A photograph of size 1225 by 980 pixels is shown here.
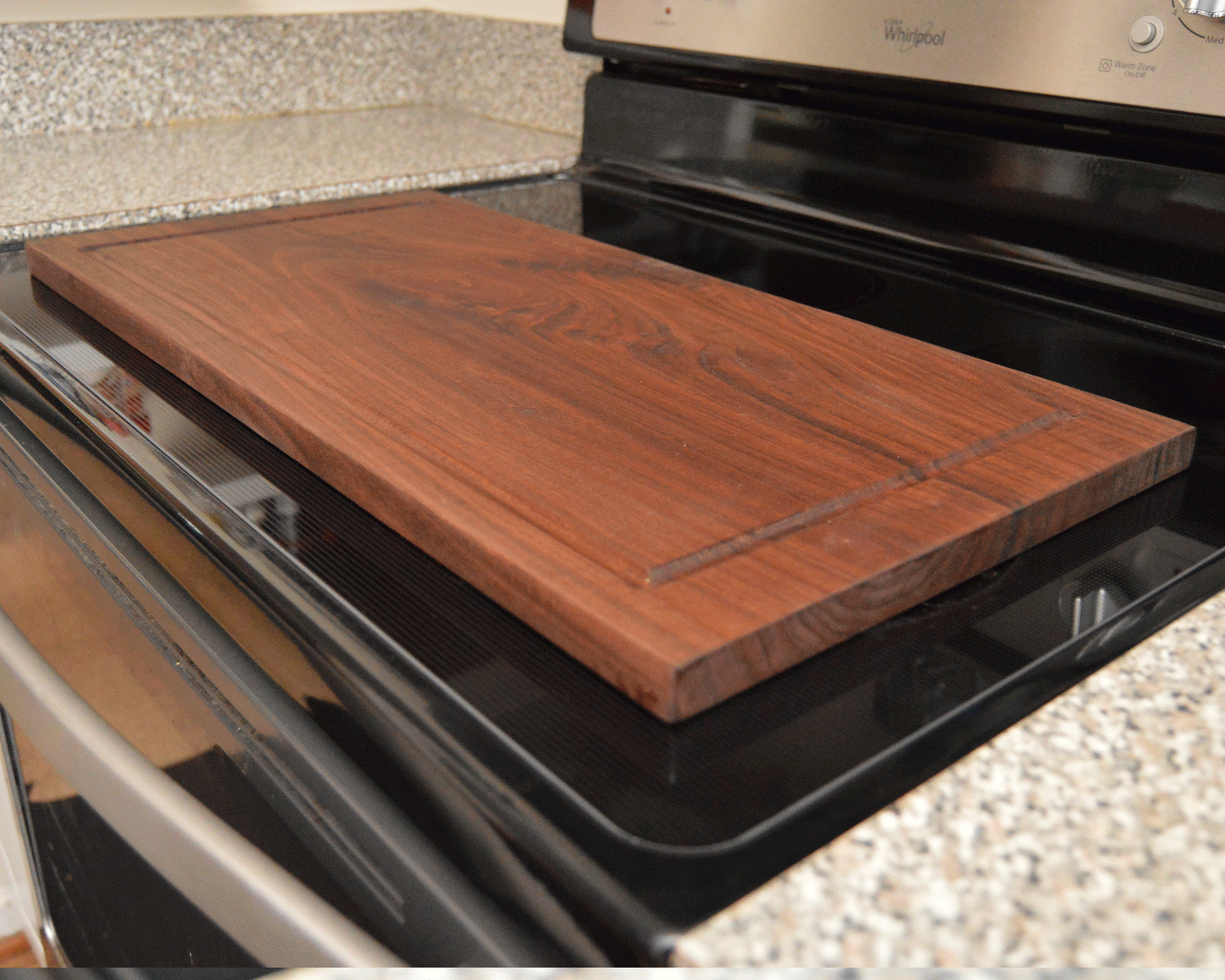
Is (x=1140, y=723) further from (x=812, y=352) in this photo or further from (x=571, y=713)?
(x=812, y=352)

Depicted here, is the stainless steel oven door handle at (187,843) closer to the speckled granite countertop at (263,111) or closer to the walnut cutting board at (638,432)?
the walnut cutting board at (638,432)

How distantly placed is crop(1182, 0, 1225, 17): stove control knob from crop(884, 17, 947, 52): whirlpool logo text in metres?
0.17

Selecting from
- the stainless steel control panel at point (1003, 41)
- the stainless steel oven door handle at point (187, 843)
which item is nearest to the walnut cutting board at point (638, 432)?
the stainless steel oven door handle at point (187, 843)

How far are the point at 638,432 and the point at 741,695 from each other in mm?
157

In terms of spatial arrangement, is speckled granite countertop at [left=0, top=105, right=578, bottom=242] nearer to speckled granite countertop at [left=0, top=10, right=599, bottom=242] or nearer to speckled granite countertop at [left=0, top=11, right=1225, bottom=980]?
speckled granite countertop at [left=0, top=10, right=599, bottom=242]

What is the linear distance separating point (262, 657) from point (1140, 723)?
0.99ft

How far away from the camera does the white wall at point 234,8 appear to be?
1.15 meters

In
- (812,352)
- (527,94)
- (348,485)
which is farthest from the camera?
(527,94)

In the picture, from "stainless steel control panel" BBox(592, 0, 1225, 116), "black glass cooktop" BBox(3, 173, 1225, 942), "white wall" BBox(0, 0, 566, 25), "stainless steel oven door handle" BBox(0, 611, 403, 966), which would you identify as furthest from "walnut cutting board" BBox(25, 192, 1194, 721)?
"white wall" BBox(0, 0, 566, 25)

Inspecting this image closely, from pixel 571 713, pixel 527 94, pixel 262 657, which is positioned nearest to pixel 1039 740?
pixel 571 713

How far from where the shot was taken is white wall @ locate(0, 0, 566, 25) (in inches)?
45.2

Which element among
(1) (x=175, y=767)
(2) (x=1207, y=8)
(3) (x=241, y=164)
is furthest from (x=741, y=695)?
(3) (x=241, y=164)

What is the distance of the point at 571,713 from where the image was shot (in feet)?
1.05

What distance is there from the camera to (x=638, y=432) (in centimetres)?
45
